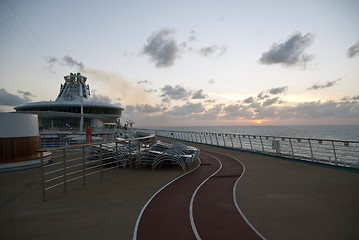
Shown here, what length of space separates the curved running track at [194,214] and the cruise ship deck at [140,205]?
0.65ft

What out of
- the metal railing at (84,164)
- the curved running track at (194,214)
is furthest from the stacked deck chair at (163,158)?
the curved running track at (194,214)

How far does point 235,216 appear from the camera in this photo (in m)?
4.23

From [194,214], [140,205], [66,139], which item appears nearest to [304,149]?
[194,214]

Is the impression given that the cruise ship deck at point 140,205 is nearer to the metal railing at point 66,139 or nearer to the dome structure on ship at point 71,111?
the metal railing at point 66,139

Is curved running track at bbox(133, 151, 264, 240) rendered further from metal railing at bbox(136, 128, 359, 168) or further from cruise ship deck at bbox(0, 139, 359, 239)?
metal railing at bbox(136, 128, 359, 168)

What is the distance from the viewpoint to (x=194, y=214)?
4363 mm

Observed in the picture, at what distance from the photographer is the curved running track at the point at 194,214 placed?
11.7 feet

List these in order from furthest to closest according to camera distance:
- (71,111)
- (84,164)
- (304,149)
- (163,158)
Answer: (71,111)
(304,149)
(163,158)
(84,164)

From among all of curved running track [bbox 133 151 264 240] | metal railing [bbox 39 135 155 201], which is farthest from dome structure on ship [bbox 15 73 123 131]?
curved running track [bbox 133 151 264 240]

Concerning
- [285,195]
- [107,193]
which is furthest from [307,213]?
[107,193]

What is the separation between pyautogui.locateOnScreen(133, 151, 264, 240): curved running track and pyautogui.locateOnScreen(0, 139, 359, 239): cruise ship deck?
A: 0.20m

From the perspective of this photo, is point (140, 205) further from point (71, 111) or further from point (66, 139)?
point (71, 111)

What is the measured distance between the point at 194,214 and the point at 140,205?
3.94 ft

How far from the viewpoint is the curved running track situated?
11.7 ft
